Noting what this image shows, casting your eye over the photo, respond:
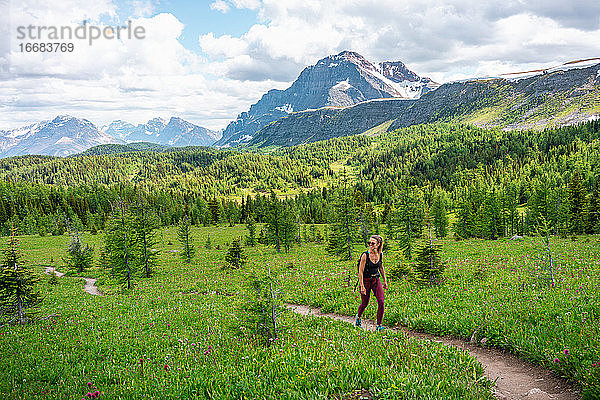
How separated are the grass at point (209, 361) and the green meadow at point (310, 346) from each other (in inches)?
1.5

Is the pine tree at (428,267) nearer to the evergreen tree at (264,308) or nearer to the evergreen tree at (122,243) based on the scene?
the evergreen tree at (264,308)

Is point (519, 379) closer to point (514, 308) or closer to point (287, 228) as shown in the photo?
point (514, 308)

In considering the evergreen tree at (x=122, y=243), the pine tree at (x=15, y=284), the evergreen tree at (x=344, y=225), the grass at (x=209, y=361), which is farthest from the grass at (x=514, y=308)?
the evergreen tree at (x=122, y=243)

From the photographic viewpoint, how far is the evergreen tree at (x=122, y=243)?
2823cm

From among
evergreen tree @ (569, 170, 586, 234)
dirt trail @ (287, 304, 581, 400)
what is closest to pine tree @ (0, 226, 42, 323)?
dirt trail @ (287, 304, 581, 400)

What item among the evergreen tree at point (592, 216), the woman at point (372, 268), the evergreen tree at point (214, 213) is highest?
the woman at point (372, 268)

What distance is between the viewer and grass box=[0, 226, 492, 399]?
6.00 meters

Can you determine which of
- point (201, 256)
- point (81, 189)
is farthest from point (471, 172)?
point (81, 189)

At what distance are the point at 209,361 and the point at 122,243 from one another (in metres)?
24.1

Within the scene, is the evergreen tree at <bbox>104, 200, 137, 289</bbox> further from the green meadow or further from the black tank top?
the black tank top

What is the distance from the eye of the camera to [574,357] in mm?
6785

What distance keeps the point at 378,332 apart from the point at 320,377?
4735mm

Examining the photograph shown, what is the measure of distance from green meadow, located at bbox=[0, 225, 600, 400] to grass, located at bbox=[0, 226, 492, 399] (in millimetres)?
39

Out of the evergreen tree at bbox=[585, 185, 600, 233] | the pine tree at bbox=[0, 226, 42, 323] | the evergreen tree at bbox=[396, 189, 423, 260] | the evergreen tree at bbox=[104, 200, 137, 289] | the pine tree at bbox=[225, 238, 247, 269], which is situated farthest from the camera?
the evergreen tree at bbox=[585, 185, 600, 233]
